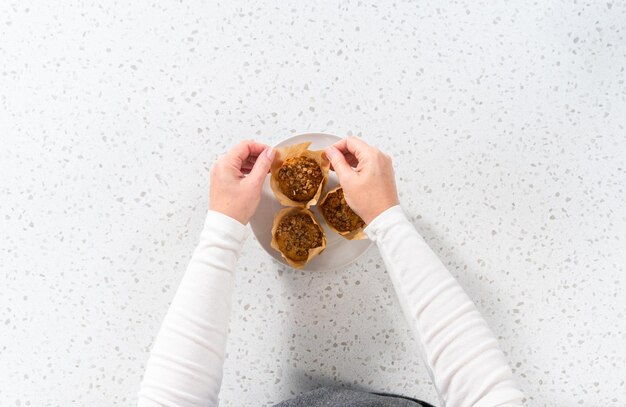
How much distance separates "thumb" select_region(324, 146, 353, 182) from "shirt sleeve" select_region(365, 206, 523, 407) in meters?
0.08

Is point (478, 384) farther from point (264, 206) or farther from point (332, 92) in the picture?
point (332, 92)

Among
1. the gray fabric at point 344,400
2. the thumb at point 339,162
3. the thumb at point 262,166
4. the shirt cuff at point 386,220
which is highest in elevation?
the thumb at point 339,162

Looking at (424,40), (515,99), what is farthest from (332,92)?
(515,99)

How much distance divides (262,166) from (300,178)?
0.07 metres

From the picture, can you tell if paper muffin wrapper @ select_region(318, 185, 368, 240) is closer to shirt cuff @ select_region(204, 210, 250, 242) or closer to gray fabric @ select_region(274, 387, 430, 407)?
shirt cuff @ select_region(204, 210, 250, 242)

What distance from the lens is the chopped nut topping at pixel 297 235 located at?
823 millimetres

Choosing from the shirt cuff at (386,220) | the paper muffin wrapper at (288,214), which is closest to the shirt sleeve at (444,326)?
the shirt cuff at (386,220)

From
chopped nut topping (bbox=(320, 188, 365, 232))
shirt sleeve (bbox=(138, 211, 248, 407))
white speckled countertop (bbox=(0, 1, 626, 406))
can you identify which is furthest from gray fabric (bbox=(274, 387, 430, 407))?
chopped nut topping (bbox=(320, 188, 365, 232))

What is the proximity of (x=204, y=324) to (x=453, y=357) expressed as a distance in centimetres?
35

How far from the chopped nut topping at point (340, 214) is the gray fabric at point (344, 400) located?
27 centimetres

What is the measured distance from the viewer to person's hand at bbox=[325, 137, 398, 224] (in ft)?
2.45

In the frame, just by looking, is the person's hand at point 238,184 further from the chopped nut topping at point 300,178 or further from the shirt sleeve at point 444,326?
the shirt sleeve at point 444,326

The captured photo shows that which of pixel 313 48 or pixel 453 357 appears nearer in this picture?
pixel 453 357

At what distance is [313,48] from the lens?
0.90 m
